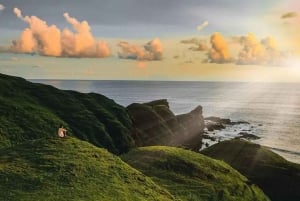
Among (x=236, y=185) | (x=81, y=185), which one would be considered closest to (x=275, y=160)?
(x=236, y=185)

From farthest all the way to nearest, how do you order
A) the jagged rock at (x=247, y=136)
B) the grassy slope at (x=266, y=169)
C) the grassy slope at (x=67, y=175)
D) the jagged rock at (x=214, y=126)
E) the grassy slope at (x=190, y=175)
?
the jagged rock at (x=214, y=126)
the jagged rock at (x=247, y=136)
the grassy slope at (x=266, y=169)
the grassy slope at (x=190, y=175)
the grassy slope at (x=67, y=175)

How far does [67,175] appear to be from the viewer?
3484 cm

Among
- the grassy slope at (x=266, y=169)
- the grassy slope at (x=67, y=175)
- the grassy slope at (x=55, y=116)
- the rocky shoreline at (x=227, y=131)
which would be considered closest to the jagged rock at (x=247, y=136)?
the rocky shoreline at (x=227, y=131)

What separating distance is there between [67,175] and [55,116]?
44.0m

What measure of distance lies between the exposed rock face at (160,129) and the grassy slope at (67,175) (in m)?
50.2

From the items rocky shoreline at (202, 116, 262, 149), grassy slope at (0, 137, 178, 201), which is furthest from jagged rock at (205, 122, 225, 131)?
grassy slope at (0, 137, 178, 201)

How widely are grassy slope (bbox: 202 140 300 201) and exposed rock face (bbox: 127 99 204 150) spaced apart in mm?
27008

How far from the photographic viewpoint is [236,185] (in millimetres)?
52500

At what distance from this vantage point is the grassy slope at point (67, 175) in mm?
31625

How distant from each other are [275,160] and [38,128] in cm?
3990

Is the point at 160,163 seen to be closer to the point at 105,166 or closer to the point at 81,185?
the point at 105,166

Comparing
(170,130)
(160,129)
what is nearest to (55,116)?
(160,129)

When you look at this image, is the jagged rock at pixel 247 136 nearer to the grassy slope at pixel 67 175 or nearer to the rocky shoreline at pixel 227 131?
the rocky shoreline at pixel 227 131

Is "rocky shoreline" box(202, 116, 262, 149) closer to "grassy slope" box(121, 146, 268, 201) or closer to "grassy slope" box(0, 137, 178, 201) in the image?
"grassy slope" box(121, 146, 268, 201)
